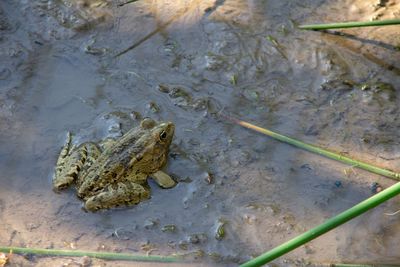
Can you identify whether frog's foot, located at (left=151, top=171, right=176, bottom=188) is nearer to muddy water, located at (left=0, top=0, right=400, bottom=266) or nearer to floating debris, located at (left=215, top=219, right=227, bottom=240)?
muddy water, located at (left=0, top=0, right=400, bottom=266)

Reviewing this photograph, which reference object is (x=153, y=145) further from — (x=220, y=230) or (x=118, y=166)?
(x=220, y=230)

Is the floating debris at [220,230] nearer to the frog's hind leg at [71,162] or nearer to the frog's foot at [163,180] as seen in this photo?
the frog's foot at [163,180]

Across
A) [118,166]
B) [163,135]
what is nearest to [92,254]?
[118,166]

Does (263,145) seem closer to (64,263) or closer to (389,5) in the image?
(64,263)

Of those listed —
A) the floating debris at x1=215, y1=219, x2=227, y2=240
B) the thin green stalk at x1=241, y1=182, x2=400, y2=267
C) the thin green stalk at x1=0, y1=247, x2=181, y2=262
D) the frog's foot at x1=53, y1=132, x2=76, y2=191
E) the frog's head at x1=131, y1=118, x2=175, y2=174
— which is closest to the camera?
the thin green stalk at x1=241, y1=182, x2=400, y2=267

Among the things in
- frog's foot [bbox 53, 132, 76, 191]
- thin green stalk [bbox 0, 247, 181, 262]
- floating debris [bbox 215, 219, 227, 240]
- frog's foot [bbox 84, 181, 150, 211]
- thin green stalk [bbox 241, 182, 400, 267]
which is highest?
thin green stalk [bbox 241, 182, 400, 267]

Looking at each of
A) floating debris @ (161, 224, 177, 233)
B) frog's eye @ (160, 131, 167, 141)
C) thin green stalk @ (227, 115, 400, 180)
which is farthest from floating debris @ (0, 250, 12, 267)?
thin green stalk @ (227, 115, 400, 180)

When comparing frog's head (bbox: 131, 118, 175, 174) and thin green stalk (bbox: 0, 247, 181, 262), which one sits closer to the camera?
thin green stalk (bbox: 0, 247, 181, 262)
